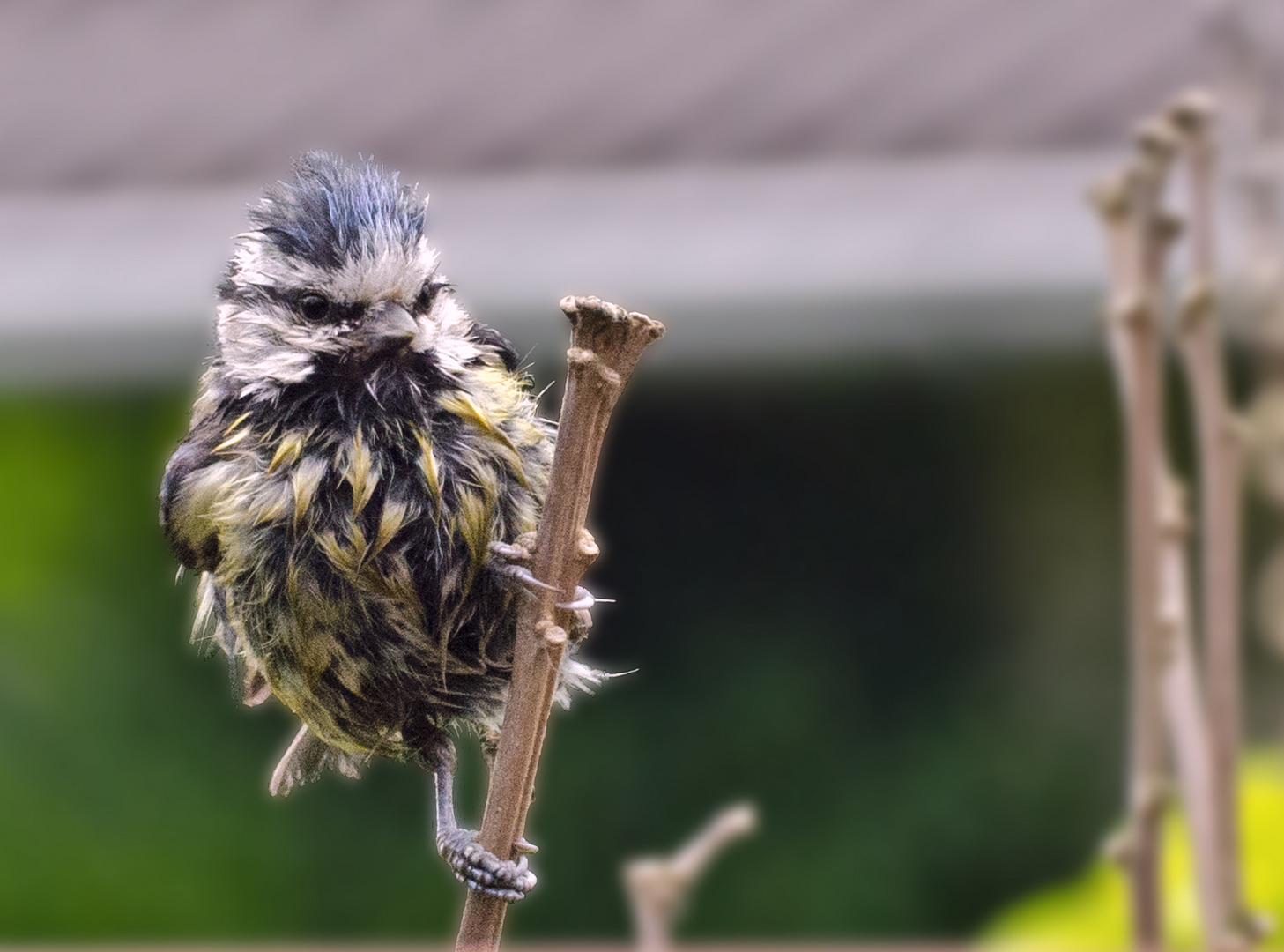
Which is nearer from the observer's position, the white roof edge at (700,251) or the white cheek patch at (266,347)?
the white cheek patch at (266,347)

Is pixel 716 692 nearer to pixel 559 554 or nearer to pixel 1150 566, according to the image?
pixel 1150 566

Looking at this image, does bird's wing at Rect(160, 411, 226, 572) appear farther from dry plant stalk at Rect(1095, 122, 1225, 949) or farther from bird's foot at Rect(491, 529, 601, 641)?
dry plant stalk at Rect(1095, 122, 1225, 949)

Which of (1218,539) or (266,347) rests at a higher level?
(266,347)

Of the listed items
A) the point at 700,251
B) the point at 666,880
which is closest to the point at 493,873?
the point at 666,880

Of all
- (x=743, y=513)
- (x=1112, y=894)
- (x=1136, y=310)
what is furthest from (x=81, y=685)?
(x=1136, y=310)

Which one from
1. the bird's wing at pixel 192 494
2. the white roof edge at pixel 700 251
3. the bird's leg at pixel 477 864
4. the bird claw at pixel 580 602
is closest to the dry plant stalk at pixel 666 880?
the bird's leg at pixel 477 864

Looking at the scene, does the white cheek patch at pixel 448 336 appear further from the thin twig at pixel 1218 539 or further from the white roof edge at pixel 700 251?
the white roof edge at pixel 700 251
